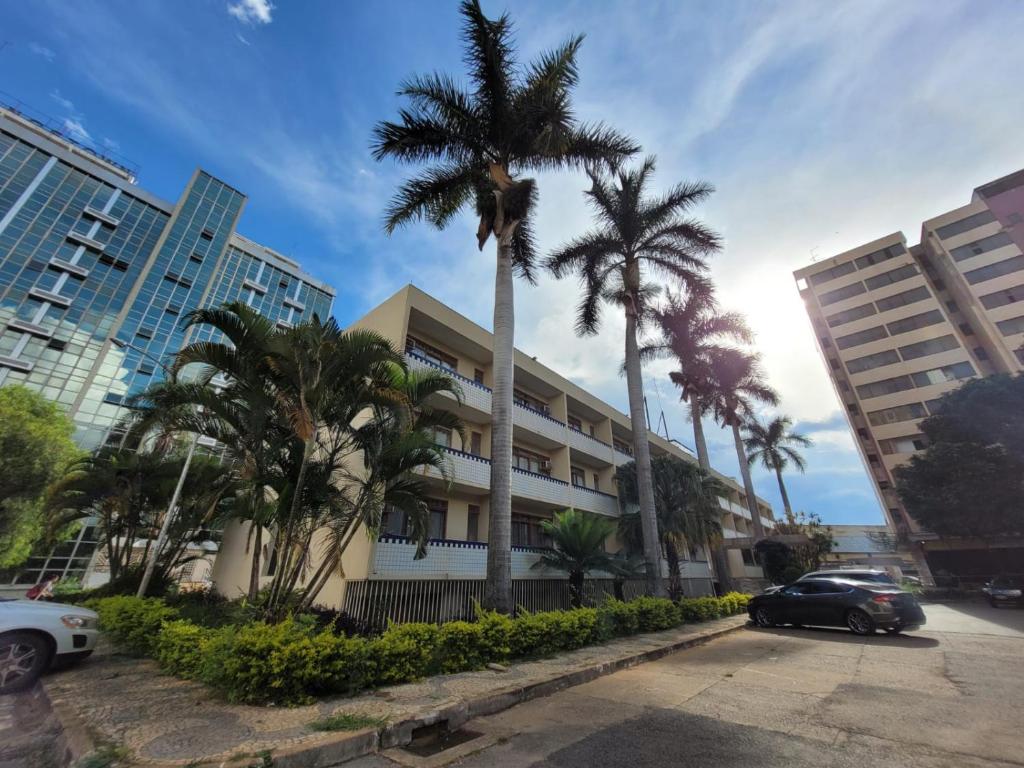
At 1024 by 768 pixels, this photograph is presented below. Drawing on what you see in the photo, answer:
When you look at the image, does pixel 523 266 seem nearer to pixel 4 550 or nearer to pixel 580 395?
pixel 580 395

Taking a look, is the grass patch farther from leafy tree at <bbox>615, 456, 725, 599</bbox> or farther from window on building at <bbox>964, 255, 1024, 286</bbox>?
window on building at <bbox>964, 255, 1024, 286</bbox>

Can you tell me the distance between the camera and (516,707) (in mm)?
5422

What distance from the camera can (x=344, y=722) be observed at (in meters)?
4.13

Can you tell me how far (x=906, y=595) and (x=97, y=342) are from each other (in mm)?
47601

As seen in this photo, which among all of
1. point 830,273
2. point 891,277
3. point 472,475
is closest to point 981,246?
point 891,277

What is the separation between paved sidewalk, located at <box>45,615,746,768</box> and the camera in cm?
356

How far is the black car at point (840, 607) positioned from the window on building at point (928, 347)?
40063 mm

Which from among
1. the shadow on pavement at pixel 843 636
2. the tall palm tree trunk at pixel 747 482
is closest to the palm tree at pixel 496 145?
the shadow on pavement at pixel 843 636

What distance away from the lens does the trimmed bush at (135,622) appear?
7391 millimetres

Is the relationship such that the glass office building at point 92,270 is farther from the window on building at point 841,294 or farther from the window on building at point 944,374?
the window on building at point 944,374

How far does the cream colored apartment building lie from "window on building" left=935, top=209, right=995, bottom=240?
43247 millimetres

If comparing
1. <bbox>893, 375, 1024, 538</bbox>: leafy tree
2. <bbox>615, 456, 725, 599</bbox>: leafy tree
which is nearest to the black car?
<bbox>615, 456, 725, 599</bbox>: leafy tree

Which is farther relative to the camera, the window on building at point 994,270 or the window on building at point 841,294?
the window on building at point 841,294

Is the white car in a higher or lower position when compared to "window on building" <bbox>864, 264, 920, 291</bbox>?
lower
